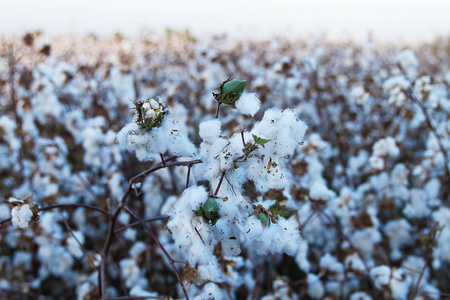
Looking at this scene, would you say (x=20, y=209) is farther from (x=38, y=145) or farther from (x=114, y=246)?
(x=38, y=145)

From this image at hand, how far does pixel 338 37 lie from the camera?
24.6 ft

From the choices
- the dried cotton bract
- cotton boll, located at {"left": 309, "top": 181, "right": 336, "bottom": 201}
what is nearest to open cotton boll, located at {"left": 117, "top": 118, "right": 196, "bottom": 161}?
the dried cotton bract

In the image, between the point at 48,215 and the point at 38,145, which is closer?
the point at 48,215

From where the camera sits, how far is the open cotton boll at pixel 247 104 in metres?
0.82

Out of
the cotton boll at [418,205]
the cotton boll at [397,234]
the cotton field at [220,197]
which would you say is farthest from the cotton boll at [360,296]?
the cotton boll at [418,205]

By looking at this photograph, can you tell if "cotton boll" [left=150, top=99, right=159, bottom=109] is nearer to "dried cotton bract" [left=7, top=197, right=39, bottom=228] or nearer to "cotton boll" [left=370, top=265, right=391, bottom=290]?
"dried cotton bract" [left=7, top=197, right=39, bottom=228]

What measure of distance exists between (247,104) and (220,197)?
226mm

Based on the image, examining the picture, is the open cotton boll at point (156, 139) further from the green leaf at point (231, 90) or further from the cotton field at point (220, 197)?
the green leaf at point (231, 90)

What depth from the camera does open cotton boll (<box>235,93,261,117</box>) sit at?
822 mm

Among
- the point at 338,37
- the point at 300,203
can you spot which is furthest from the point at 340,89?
the point at 338,37

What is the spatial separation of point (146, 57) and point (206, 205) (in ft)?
14.8

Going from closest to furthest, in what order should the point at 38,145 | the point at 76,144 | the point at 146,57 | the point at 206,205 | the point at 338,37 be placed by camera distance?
the point at 206,205
the point at 38,145
the point at 76,144
the point at 146,57
the point at 338,37

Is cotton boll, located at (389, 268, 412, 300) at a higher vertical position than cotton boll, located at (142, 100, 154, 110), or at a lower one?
lower

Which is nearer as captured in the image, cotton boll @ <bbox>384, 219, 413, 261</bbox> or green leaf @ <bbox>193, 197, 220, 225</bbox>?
green leaf @ <bbox>193, 197, 220, 225</bbox>
